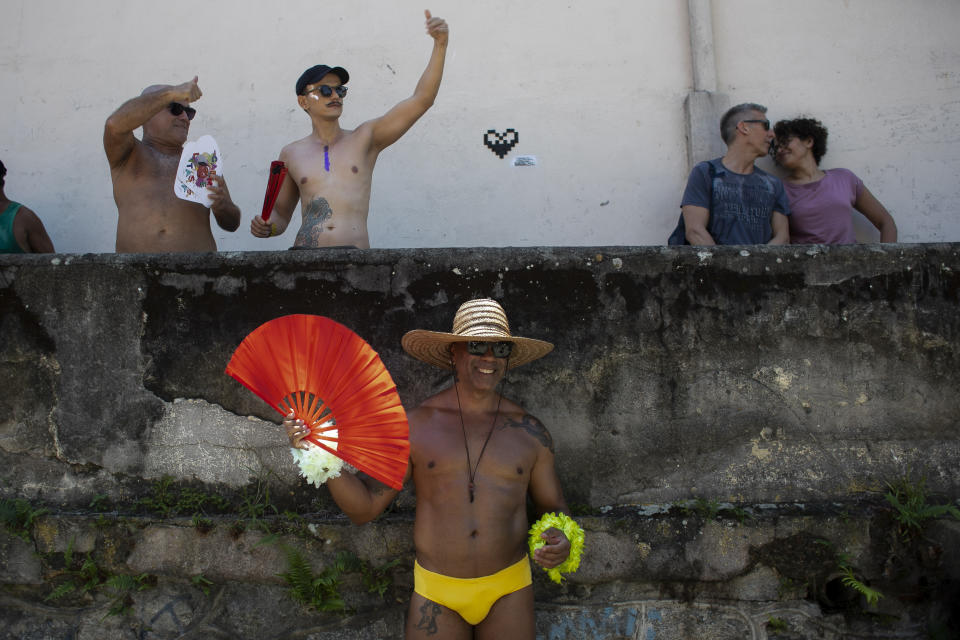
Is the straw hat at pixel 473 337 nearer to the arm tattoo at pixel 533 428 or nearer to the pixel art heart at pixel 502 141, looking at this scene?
the arm tattoo at pixel 533 428

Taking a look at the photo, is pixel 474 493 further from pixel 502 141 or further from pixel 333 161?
pixel 502 141

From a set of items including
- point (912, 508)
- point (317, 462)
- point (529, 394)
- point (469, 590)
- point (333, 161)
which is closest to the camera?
point (317, 462)

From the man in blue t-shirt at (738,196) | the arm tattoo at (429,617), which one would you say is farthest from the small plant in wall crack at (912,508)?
the arm tattoo at (429,617)

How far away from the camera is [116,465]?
3916 millimetres

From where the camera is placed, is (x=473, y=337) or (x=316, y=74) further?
(x=316, y=74)

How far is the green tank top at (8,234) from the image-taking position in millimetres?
5223

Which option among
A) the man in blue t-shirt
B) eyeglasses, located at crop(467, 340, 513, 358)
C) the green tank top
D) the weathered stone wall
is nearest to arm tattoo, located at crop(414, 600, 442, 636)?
the weathered stone wall

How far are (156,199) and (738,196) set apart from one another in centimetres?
327

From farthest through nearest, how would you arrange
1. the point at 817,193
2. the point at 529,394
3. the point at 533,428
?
1. the point at 817,193
2. the point at 529,394
3. the point at 533,428

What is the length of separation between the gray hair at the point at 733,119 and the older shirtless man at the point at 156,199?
292 cm

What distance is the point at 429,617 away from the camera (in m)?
3.23

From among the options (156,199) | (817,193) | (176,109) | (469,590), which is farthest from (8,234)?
(817,193)

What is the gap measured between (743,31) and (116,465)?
4.69m

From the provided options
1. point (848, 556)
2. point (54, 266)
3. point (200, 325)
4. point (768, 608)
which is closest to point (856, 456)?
point (848, 556)
